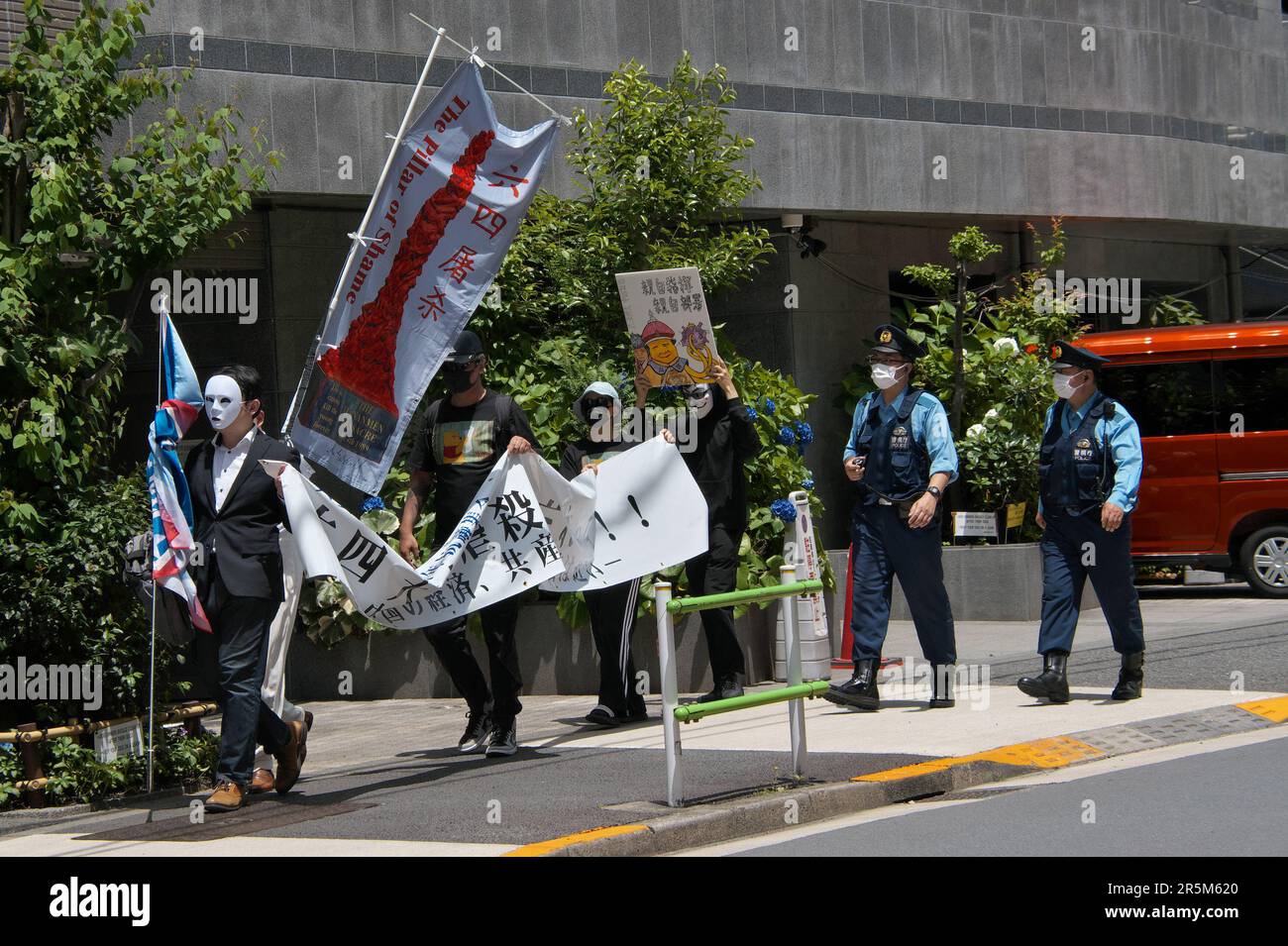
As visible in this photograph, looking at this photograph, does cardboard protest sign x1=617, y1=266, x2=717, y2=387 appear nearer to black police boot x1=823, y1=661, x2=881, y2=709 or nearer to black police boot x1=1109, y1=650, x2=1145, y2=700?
black police boot x1=823, y1=661, x2=881, y2=709

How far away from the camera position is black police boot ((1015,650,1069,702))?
9.91m

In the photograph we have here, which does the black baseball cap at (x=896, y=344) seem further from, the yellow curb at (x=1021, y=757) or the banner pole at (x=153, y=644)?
the banner pole at (x=153, y=644)

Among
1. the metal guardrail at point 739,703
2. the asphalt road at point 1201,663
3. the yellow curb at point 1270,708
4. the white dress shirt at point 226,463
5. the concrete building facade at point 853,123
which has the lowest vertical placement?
the yellow curb at point 1270,708

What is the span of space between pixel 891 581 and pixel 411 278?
10.9 feet

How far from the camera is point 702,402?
1050 centimetres

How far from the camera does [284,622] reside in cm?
839

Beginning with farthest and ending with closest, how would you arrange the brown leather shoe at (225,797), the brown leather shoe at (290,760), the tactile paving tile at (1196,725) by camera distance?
the tactile paving tile at (1196,725), the brown leather shoe at (290,760), the brown leather shoe at (225,797)

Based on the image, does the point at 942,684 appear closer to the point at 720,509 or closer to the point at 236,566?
the point at 720,509

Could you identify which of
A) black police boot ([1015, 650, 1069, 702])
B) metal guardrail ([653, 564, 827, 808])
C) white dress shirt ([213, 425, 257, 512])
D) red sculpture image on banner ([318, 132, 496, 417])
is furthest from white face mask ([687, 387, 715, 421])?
white dress shirt ([213, 425, 257, 512])

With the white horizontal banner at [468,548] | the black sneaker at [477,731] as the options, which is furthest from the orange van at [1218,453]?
the black sneaker at [477,731]

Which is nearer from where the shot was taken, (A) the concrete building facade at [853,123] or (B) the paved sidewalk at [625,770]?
(B) the paved sidewalk at [625,770]

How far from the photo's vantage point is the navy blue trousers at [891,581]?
33.0 ft

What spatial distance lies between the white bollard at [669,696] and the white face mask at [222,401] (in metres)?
2.16

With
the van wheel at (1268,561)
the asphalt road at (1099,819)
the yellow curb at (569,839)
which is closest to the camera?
the asphalt road at (1099,819)
